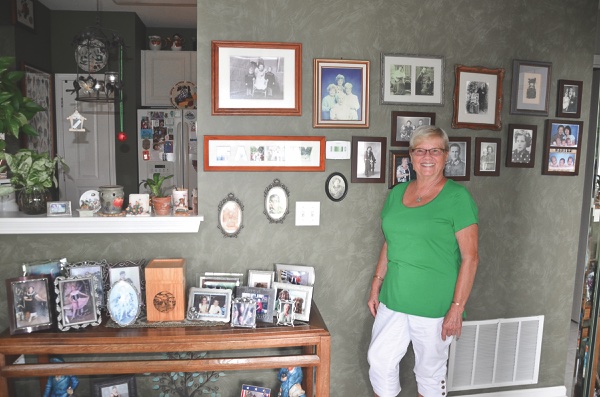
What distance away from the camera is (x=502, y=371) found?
262cm

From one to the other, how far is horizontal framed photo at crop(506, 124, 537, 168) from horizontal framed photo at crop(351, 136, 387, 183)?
75cm

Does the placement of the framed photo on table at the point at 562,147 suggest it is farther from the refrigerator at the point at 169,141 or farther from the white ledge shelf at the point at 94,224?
the refrigerator at the point at 169,141

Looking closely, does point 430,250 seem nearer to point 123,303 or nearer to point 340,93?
point 340,93

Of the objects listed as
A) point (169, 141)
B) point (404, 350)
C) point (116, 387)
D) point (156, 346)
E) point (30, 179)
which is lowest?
point (116, 387)

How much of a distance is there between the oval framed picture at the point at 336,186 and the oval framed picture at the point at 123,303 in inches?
42.0

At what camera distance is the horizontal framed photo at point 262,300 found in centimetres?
209

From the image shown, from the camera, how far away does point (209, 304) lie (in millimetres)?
2092

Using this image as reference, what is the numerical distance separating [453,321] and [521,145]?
1.17 metres

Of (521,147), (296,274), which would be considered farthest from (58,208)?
(521,147)

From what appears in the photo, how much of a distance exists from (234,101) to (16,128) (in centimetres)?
99

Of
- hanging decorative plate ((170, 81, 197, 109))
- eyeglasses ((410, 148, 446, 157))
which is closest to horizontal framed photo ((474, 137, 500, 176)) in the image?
eyeglasses ((410, 148, 446, 157))

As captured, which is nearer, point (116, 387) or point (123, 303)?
point (123, 303)

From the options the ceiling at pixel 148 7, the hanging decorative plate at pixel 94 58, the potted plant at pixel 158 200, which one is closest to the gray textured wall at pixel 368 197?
the potted plant at pixel 158 200

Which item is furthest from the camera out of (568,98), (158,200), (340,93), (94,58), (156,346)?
(94,58)
